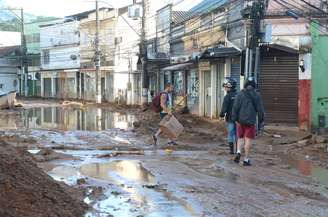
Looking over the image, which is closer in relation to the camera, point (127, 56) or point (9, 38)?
point (127, 56)

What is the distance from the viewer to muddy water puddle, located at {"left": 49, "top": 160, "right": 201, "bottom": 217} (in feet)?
24.5

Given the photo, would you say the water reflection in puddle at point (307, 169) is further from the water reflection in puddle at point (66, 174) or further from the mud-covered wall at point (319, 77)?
the mud-covered wall at point (319, 77)

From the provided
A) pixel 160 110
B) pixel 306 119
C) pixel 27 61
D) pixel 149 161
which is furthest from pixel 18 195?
pixel 27 61

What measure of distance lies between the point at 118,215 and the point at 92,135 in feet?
42.8

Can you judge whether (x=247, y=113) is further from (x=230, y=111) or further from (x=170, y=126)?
(x=170, y=126)

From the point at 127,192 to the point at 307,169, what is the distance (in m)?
4.78

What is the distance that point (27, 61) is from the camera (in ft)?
267

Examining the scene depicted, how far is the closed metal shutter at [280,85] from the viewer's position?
22.1m

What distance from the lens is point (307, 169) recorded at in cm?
1198

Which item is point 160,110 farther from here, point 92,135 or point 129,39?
point 129,39

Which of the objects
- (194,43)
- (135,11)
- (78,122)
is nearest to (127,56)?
(135,11)

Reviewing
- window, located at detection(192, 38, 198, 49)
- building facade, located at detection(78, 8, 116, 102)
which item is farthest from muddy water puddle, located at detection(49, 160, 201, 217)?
building facade, located at detection(78, 8, 116, 102)

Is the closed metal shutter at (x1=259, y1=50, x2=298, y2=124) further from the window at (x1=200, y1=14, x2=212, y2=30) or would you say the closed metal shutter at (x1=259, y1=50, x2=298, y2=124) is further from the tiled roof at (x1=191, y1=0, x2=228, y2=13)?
the window at (x1=200, y1=14, x2=212, y2=30)

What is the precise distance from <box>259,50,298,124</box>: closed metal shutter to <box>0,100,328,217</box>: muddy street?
3803mm
